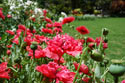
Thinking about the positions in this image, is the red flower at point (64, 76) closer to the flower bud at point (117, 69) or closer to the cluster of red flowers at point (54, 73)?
the cluster of red flowers at point (54, 73)

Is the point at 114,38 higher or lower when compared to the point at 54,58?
lower

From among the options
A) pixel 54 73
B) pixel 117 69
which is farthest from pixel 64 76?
pixel 117 69

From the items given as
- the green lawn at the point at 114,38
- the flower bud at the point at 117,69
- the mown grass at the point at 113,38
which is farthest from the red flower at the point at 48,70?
the green lawn at the point at 114,38

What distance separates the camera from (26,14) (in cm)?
332

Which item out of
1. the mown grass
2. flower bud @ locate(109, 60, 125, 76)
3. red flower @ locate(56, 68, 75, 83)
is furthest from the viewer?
the mown grass

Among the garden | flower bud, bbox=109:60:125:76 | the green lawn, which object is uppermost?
flower bud, bbox=109:60:125:76

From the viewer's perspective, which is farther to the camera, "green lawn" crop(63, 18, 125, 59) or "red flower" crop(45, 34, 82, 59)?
"green lawn" crop(63, 18, 125, 59)

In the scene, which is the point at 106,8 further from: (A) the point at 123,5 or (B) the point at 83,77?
(B) the point at 83,77

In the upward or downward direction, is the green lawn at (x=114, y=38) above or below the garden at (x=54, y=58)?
below

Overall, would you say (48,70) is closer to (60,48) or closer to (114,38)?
(60,48)

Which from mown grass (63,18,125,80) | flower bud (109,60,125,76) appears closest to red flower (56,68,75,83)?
flower bud (109,60,125,76)

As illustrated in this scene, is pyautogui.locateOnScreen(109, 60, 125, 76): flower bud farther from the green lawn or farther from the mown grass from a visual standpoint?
the green lawn

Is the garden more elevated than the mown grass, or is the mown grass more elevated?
the garden

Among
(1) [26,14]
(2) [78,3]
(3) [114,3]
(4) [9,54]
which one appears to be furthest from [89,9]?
(4) [9,54]
